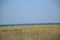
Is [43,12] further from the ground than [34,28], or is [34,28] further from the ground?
[43,12]

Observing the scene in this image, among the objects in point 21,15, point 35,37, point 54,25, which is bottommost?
point 35,37

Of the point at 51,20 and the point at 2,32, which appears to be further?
the point at 51,20

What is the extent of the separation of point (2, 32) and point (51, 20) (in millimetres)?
598

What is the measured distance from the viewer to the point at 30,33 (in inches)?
38.8

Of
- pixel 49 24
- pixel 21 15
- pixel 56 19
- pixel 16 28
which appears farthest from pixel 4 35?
pixel 56 19

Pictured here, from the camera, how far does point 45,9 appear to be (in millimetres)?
1139

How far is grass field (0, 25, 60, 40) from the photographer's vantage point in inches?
38.4

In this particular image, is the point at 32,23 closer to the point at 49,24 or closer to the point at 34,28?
the point at 34,28

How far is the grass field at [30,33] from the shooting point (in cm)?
97

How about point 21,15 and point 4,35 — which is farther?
point 21,15

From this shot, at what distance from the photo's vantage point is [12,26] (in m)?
1.04

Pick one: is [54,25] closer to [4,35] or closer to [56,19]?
[56,19]

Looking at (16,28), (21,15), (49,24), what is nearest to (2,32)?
(16,28)

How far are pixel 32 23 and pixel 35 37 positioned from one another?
19 centimetres
